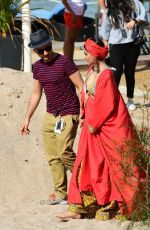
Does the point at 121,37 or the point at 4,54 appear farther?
the point at 4,54

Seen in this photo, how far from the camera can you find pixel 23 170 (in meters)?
8.19

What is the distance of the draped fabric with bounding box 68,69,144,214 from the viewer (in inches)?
241

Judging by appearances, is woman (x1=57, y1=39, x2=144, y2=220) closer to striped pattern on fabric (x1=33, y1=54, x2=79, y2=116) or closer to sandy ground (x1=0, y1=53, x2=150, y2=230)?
sandy ground (x1=0, y1=53, x2=150, y2=230)

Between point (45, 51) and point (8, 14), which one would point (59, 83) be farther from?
point (8, 14)

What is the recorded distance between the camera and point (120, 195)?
6.27 metres

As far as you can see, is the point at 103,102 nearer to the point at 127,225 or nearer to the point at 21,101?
the point at 127,225

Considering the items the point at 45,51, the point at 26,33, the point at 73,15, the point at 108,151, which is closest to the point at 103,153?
the point at 108,151

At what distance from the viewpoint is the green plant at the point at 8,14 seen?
10.9 metres

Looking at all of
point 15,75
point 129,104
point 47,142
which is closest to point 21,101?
point 15,75

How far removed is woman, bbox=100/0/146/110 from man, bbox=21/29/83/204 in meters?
2.72

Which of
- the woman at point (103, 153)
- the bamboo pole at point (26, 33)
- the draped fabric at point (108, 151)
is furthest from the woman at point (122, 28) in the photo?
the draped fabric at point (108, 151)

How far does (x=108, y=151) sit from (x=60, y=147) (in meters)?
0.68

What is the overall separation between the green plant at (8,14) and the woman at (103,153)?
15.3ft

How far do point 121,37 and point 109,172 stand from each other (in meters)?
3.47
